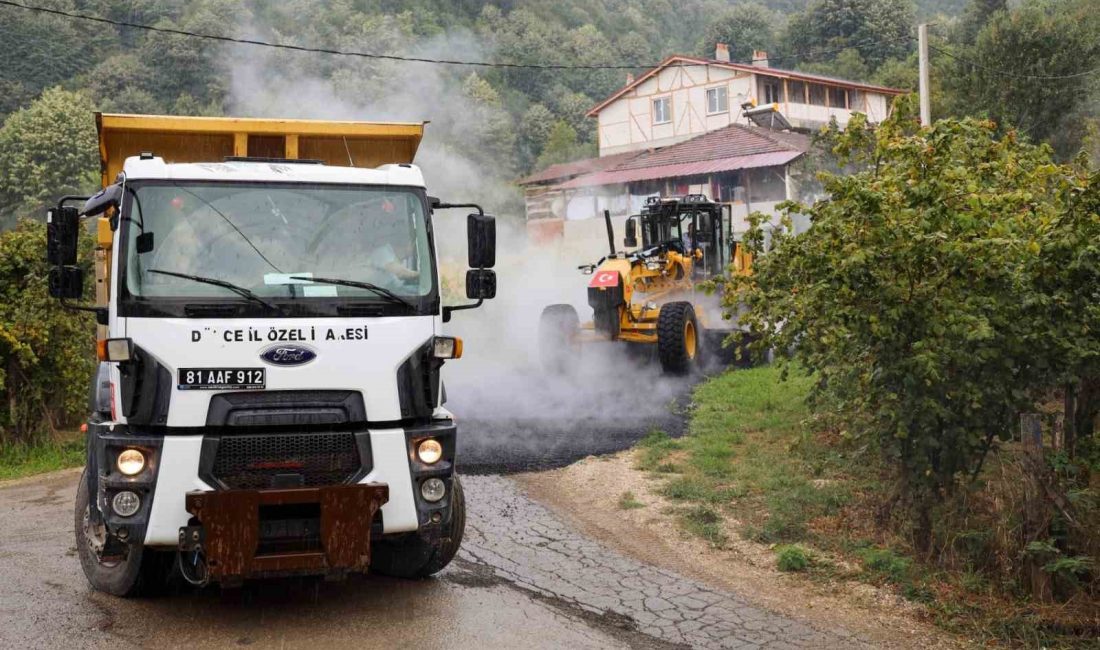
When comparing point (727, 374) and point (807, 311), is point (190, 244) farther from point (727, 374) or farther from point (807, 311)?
point (727, 374)

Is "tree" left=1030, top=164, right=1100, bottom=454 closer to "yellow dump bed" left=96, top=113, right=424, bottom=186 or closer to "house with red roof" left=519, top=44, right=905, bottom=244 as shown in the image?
"yellow dump bed" left=96, top=113, right=424, bottom=186

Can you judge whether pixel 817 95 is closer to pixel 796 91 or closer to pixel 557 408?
pixel 796 91

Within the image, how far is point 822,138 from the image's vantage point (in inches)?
367

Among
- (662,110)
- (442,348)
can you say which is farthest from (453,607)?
(662,110)

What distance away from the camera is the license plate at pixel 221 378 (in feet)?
18.2

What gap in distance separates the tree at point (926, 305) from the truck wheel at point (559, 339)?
29.3 feet

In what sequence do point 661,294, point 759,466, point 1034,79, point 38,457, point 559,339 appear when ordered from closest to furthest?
point 759,466
point 38,457
point 559,339
point 661,294
point 1034,79

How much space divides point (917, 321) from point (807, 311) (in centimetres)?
72

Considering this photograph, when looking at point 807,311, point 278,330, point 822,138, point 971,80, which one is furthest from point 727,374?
point 971,80

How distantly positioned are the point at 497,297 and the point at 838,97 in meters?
32.4

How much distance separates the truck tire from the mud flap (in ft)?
3.09

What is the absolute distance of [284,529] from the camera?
551cm

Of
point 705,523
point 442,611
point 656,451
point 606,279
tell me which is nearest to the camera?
point 442,611

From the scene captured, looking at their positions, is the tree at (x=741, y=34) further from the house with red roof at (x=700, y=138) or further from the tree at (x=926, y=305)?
the tree at (x=926, y=305)
